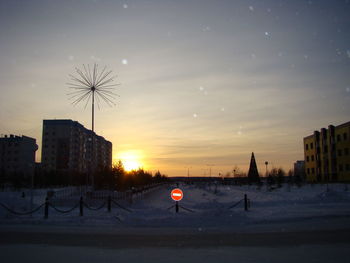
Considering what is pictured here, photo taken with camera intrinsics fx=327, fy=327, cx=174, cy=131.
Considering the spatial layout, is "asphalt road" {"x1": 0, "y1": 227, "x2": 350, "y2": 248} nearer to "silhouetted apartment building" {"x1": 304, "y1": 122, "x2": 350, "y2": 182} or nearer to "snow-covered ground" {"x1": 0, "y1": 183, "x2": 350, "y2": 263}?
"snow-covered ground" {"x1": 0, "y1": 183, "x2": 350, "y2": 263}

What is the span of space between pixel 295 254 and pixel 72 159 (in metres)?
145

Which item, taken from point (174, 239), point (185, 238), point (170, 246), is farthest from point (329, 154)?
point (170, 246)

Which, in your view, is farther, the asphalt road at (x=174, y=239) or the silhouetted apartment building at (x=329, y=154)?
the silhouetted apartment building at (x=329, y=154)

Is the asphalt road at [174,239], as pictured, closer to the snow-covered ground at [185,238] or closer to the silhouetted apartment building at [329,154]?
the snow-covered ground at [185,238]

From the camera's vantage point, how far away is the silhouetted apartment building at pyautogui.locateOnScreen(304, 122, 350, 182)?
2808 inches

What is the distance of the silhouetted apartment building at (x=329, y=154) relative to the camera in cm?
7131

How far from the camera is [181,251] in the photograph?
902cm

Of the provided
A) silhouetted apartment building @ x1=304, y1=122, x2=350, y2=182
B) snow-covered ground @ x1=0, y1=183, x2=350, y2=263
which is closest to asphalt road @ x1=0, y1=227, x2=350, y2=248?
snow-covered ground @ x1=0, y1=183, x2=350, y2=263

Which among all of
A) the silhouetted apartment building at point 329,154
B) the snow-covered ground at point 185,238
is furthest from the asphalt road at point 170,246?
the silhouetted apartment building at point 329,154

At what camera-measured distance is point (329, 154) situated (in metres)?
76.8

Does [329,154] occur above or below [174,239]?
above

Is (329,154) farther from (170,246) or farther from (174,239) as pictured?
(170,246)

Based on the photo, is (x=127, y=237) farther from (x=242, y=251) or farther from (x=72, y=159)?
(x=72, y=159)

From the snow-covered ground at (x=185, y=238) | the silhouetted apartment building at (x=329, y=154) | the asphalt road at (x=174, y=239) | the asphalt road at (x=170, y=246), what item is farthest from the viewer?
the silhouetted apartment building at (x=329, y=154)
